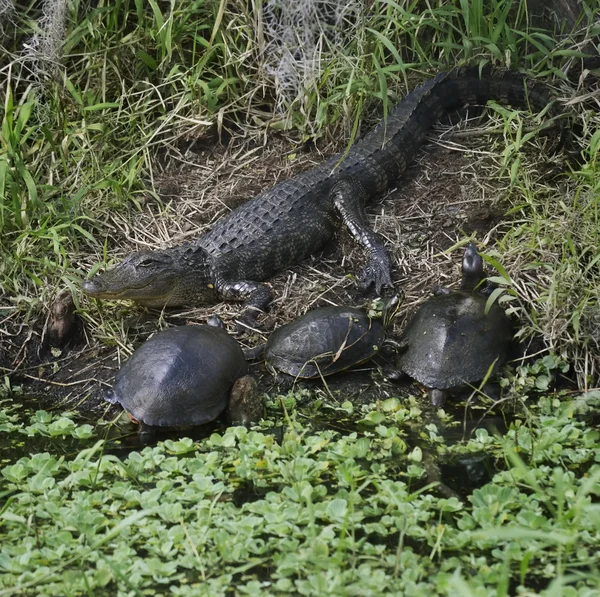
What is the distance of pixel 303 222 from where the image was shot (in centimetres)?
595

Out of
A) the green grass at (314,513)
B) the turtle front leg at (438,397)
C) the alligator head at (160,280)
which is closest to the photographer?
the green grass at (314,513)

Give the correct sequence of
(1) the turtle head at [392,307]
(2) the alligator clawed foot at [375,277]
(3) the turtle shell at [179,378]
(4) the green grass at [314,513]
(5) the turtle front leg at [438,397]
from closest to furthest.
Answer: (4) the green grass at [314,513] → (3) the turtle shell at [179,378] → (5) the turtle front leg at [438,397] → (1) the turtle head at [392,307] → (2) the alligator clawed foot at [375,277]

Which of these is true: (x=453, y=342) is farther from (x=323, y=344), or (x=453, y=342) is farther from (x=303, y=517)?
(x=303, y=517)

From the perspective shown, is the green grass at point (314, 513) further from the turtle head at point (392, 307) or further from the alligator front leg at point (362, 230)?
the alligator front leg at point (362, 230)

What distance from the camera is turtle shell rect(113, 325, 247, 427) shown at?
14.5ft

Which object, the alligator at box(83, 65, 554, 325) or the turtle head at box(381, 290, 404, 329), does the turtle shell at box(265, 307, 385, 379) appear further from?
the alligator at box(83, 65, 554, 325)

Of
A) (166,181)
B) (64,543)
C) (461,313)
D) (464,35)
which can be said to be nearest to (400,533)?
(64,543)

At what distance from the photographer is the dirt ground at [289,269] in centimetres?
520

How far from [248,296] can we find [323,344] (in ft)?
3.19

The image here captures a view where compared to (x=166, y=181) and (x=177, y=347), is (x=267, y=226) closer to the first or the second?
(x=166, y=181)

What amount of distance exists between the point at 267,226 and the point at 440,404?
1.88 m

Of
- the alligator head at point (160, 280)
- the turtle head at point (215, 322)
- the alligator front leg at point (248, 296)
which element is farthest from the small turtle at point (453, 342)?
the alligator head at point (160, 280)

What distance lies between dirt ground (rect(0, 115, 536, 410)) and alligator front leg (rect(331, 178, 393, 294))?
90 mm

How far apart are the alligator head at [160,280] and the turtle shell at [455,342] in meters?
1.48
